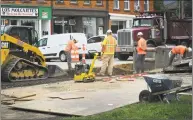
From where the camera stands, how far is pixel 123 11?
52250 mm

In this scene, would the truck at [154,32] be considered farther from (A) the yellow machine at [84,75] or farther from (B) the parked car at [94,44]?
(A) the yellow machine at [84,75]

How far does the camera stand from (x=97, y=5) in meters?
48.9

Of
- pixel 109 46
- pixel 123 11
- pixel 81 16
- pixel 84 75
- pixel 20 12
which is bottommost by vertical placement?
pixel 84 75

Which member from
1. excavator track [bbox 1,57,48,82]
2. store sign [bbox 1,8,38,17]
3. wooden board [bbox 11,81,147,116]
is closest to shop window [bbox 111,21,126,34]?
store sign [bbox 1,8,38,17]

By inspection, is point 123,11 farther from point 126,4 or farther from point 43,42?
point 43,42

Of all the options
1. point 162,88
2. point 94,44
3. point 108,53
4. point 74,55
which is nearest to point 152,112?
point 162,88

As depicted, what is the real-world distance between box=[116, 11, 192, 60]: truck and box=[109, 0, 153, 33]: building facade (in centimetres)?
1717

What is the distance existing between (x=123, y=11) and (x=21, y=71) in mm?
35577

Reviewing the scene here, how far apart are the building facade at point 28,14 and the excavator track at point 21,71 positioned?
21228 millimetres

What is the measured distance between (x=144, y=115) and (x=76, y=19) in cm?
3876

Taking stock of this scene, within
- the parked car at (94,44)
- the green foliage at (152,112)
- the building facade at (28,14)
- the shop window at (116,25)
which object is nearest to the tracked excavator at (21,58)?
the green foliage at (152,112)

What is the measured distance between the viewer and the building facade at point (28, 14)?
3984 centimetres

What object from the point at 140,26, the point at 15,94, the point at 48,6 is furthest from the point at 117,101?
the point at 48,6

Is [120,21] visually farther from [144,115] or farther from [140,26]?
[144,115]
